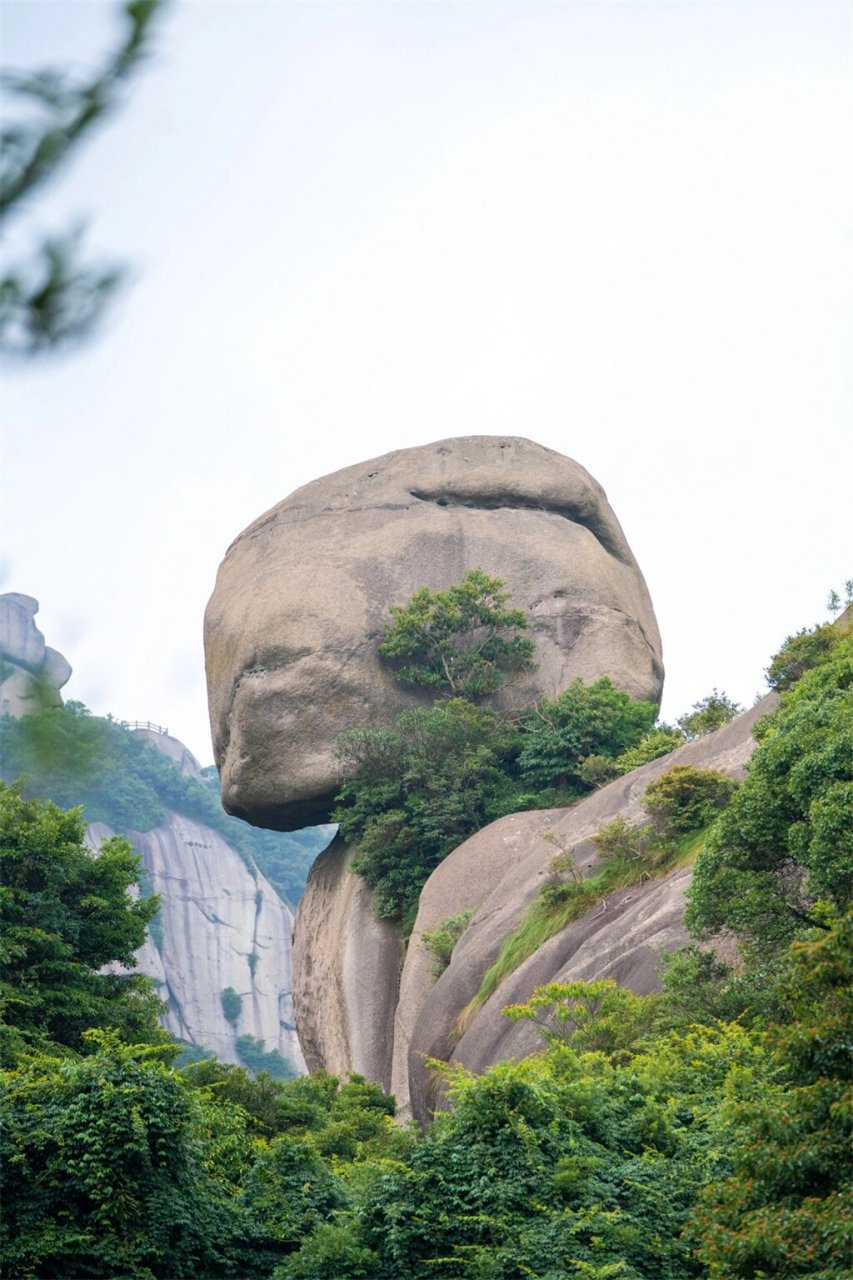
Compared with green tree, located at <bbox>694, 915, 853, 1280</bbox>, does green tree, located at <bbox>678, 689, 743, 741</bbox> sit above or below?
above

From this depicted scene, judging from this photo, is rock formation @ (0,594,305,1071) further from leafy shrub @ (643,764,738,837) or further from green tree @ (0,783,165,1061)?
leafy shrub @ (643,764,738,837)

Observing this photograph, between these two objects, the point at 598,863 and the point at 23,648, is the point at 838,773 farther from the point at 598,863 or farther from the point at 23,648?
the point at 23,648

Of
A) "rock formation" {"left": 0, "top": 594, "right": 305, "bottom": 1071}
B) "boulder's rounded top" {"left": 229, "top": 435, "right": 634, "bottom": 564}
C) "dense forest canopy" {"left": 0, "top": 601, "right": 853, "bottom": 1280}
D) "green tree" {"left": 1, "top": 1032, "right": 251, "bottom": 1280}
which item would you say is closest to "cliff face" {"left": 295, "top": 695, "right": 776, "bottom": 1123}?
"dense forest canopy" {"left": 0, "top": 601, "right": 853, "bottom": 1280}

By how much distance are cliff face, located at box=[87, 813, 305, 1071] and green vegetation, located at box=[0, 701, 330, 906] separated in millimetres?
1192

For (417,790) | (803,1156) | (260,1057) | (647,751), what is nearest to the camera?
(803,1156)

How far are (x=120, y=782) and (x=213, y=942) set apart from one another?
27.6 meters

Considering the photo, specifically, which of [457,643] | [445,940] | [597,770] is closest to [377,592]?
[457,643]

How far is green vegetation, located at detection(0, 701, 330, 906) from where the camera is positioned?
14.2 feet

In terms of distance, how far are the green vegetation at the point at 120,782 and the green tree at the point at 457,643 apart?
232 inches

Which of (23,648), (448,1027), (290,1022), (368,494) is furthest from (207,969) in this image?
(23,648)

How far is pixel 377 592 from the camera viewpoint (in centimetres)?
3162

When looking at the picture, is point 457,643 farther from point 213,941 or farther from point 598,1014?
point 213,941

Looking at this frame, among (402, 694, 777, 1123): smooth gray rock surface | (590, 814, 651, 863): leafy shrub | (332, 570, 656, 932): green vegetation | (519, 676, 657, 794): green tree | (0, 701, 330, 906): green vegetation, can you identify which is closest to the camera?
(0, 701, 330, 906): green vegetation

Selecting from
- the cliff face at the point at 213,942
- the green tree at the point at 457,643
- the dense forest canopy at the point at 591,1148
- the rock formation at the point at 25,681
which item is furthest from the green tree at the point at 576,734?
the cliff face at the point at 213,942
